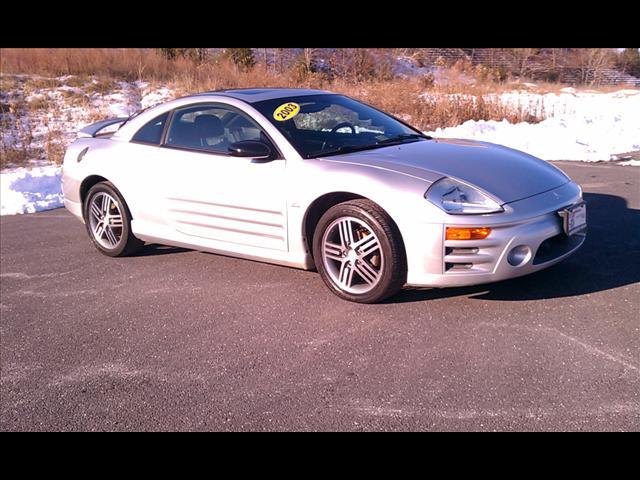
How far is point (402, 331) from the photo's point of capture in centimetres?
382

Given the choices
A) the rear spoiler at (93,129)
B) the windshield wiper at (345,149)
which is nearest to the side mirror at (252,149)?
the windshield wiper at (345,149)

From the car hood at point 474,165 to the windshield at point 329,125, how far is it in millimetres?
232

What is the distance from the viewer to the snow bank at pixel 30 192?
8617mm

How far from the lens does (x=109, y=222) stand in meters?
5.89

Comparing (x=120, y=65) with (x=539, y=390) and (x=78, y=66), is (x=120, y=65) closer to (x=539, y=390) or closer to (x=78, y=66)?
(x=78, y=66)

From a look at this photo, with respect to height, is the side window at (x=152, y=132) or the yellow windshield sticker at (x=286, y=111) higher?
the yellow windshield sticker at (x=286, y=111)

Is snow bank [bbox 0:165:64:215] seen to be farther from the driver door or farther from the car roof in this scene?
the car roof

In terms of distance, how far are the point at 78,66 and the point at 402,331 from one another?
60.8 feet

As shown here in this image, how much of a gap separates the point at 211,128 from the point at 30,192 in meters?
5.15

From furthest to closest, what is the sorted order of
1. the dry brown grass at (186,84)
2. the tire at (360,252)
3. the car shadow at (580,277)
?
the dry brown grass at (186,84)
the car shadow at (580,277)
the tire at (360,252)

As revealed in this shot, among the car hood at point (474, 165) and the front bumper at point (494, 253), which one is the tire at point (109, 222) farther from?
the front bumper at point (494, 253)

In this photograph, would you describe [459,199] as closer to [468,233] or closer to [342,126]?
[468,233]
